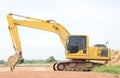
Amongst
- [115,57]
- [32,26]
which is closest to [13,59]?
[32,26]

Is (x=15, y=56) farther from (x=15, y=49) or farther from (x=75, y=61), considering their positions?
(x=75, y=61)

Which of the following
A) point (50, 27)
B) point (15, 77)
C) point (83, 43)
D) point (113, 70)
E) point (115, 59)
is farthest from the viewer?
point (115, 59)

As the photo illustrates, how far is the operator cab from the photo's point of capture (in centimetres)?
3186

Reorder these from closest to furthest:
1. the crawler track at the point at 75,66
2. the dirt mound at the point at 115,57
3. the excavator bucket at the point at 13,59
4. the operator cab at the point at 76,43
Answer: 1. the operator cab at the point at 76,43
2. the crawler track at the point at 75,66
3. the excavator bucket at the point at 13,59
4. the dirt mound at the point at 115,57

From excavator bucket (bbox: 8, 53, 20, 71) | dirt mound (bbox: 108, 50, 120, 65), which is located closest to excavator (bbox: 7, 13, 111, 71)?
excavator bucket (bbox: 8, 53, 20, 71)

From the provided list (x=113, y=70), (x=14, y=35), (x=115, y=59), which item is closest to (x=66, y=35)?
(x=14, y=35)

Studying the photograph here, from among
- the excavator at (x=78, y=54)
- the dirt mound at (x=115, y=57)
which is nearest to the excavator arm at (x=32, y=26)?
the excavator at (x=78, y=54)

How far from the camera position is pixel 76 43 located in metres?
32.0

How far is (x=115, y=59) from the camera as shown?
1713 inches

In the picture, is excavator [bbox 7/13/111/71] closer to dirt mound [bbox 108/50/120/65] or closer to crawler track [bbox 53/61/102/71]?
crawler track [bbox 53/61/102/71]

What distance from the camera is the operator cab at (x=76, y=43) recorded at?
31.9 metres

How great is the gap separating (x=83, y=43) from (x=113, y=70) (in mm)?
6440

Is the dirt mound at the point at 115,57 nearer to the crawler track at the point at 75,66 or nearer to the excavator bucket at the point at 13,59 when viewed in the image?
the crawler track at the point at 75,66

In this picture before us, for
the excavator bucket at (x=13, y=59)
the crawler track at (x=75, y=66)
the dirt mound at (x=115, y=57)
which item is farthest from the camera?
the dirt mound at (x=115, y=57)
